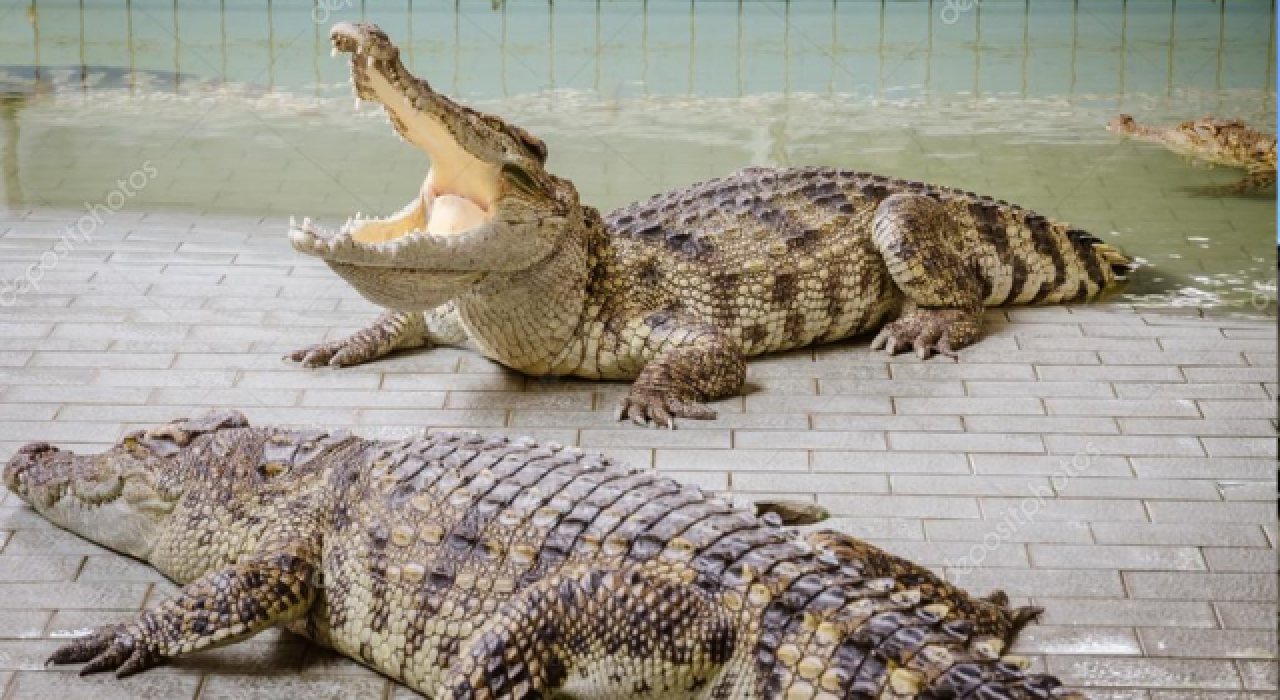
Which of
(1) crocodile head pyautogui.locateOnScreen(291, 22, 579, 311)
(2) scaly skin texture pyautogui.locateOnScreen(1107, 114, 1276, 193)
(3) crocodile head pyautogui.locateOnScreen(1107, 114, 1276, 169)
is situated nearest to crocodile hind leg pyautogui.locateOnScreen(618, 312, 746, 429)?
(1) crocodile head pyautogui.locateOnScreen(291, 22, 579, 311)

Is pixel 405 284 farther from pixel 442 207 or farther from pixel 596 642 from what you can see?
pixel 596 642

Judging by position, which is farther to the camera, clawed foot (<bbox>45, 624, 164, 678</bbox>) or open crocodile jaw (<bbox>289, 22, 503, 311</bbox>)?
open crocodile jaw (<bbox>289, 22, 503, 311</bbox>)

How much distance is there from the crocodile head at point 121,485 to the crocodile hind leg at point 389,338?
1.58 meters

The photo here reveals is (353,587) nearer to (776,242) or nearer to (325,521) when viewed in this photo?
(325,521)

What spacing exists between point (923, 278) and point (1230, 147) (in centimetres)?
349

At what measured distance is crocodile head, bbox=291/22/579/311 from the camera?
5457 mm

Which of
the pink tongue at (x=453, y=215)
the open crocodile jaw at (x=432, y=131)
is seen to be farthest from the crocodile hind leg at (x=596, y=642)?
the pink tongue at (x=453, y=215)

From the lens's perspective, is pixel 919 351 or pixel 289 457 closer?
pixel 289 457

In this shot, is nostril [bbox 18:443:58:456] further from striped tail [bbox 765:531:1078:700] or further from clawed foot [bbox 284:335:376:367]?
Answer: striped tail [bbox 765:531:1078:700]

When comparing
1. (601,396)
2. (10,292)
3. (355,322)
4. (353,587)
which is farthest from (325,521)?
(10,292)

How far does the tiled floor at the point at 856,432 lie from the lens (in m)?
4.22

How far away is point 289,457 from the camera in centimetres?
434

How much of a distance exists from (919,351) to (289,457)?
113 inches

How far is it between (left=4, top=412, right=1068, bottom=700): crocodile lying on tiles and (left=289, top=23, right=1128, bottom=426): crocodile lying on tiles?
3.65ft
